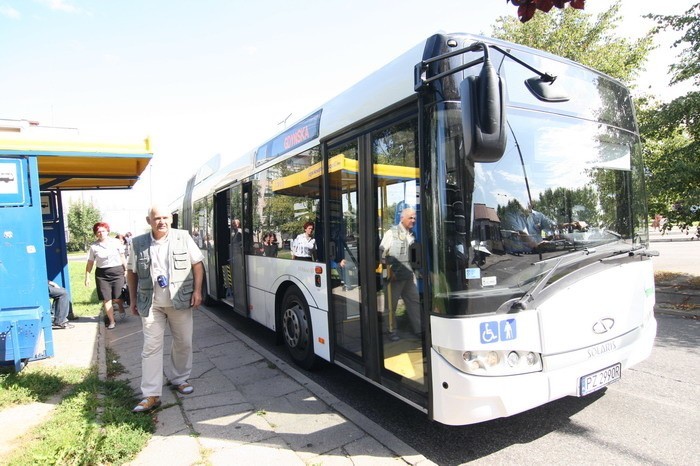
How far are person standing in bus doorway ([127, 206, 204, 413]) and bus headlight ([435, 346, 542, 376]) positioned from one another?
8.97ft

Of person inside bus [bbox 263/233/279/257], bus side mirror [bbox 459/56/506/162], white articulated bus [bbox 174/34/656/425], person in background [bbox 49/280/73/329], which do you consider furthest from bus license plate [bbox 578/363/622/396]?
person in background [bbox 49/280/73/329]

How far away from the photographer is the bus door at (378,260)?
3.27 metres

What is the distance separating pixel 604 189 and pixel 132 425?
15.0ft

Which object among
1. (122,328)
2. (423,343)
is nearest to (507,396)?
(423,343)

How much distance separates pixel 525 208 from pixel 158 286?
11.3 feet

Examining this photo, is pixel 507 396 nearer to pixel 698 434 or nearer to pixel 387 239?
pixel 387 239

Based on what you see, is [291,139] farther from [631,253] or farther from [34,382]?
[34,382]

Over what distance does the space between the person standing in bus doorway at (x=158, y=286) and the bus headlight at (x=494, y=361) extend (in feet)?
8.97

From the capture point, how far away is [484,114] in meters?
2.52

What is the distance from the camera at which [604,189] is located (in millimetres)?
3600

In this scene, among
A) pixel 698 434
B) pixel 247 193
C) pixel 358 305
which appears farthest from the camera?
pixel 247 193

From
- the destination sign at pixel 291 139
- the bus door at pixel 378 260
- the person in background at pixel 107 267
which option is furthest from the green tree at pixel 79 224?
the bus door at pixel 378 260

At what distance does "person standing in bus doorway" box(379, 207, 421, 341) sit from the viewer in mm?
3275

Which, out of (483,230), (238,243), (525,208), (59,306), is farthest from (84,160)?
(525,208)
